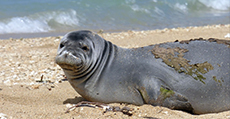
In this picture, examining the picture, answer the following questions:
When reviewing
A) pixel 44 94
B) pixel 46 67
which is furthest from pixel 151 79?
pixel 46 67

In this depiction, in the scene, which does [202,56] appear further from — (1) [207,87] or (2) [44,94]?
(2) [44,94]

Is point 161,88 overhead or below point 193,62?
below

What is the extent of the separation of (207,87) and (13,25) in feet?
35.7

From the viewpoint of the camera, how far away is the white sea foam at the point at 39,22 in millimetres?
12797

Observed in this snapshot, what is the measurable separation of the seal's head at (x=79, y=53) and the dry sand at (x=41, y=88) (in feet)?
1.45

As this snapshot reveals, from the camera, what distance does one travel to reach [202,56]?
3.71 metres

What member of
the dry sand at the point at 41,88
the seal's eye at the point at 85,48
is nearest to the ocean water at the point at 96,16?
the dry sand at the point at 41,88

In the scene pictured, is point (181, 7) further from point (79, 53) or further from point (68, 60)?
point (68, 60)

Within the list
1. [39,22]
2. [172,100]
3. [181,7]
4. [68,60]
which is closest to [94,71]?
[68,60]

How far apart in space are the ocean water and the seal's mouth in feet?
29.8

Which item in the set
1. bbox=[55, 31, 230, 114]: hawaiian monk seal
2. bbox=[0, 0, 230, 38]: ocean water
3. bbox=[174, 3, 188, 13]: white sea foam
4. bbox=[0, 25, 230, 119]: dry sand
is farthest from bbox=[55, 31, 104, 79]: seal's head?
bbox=[174, 3, 188, 13]: white sea foam

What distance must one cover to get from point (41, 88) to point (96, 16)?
428 inches

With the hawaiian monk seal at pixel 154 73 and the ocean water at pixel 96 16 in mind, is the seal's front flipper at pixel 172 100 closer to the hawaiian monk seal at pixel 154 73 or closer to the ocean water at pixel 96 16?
the hawaiian monk seal at pixel 154 73

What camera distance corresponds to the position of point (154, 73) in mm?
3590
